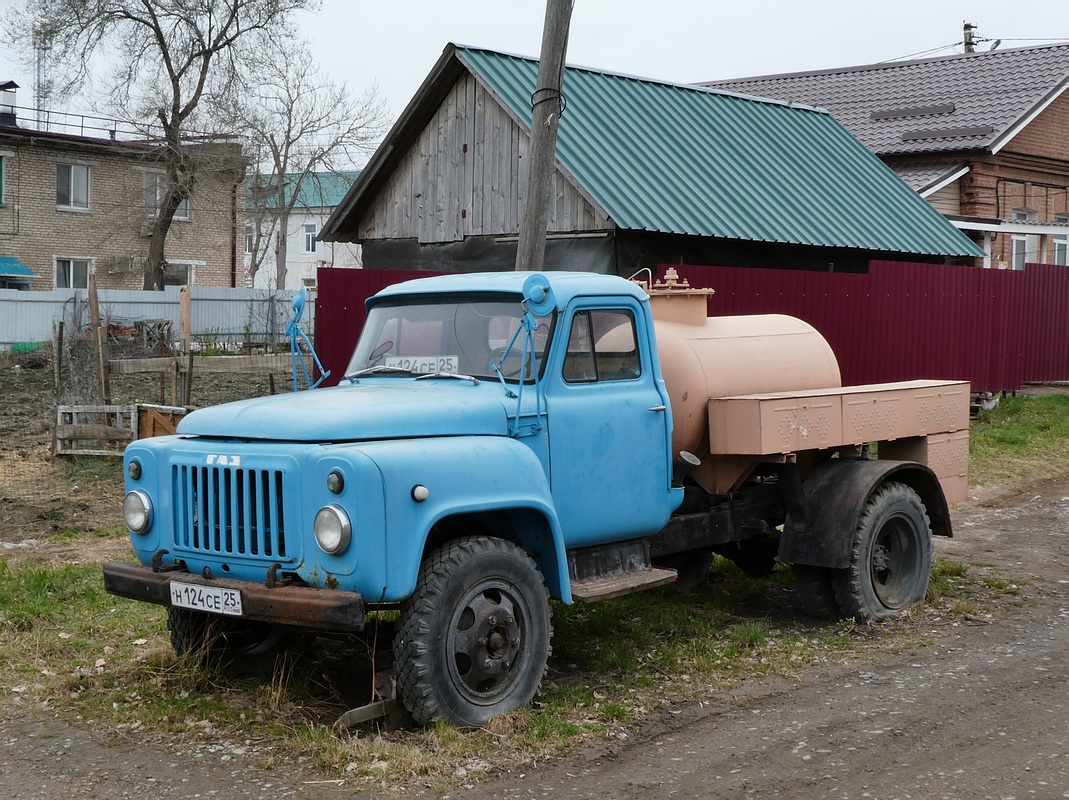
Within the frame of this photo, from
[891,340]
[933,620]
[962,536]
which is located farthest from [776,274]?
[933,620]

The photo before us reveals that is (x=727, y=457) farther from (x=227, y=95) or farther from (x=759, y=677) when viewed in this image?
(x=227, y=95)

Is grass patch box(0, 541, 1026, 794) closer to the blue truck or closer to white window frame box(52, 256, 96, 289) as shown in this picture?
the blue truck

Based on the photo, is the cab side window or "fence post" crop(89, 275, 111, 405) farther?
"fence post" crop(89, 275, 111, 405)

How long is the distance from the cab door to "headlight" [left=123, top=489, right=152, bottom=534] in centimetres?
195

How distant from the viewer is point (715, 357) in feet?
24.1

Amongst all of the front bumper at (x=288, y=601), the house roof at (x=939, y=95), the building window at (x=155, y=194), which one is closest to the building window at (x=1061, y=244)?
the house roof at (x=939, y=95)

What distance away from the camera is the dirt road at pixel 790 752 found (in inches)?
192

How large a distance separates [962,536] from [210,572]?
23.6 ft

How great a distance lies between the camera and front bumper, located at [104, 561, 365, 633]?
16.4ft

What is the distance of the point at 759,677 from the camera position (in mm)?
6441

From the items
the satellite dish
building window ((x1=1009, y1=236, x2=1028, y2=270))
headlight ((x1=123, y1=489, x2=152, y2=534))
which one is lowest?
headlight ((x1=123, y1=489, x2=152, y2=534))

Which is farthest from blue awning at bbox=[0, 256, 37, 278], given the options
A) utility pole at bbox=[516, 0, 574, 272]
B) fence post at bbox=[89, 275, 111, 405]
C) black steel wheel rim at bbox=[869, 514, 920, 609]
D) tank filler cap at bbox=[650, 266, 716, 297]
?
black steel wheel rim at bbox=[869, 514, 920, 609]

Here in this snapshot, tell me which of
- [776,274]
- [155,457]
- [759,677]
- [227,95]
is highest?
[227,95]

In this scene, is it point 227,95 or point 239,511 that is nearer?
point 239,511
